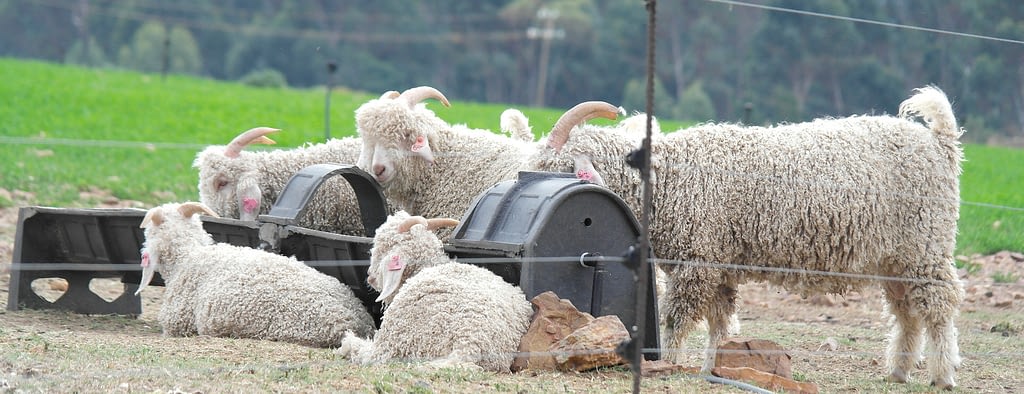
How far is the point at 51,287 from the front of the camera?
33.7ft

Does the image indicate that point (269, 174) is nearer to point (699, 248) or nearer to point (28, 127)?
point (699, 248)

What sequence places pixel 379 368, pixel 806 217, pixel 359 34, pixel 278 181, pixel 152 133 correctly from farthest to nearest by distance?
1. pixel 359 34
2. pixel 152 133
3. pixel 278 181
4. pixel 806 217
5. pixel 379 368

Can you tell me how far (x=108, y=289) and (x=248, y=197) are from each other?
1.73 m

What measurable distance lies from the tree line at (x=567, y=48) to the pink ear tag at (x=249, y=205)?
81.2ft

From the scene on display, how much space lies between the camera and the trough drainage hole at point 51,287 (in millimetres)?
9922

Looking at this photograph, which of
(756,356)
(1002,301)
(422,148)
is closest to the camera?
(756,356)

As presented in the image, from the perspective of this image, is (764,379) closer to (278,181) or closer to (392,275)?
(392,275)

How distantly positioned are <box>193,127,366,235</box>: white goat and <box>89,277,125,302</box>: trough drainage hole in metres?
1.10

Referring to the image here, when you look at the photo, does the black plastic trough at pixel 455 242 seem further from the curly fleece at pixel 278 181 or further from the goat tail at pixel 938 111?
the goat tail at pixel 938 111

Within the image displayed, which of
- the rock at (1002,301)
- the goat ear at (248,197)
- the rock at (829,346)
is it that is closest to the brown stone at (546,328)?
the rock at (829,346)

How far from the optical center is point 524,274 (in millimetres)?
7152

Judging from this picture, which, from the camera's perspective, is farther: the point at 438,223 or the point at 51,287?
the point at 51,287

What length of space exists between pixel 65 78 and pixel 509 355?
91.9 ft

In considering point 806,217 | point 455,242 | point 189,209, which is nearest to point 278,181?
point 189,209
